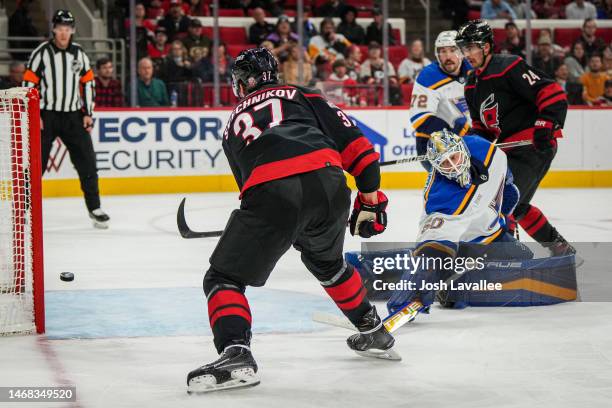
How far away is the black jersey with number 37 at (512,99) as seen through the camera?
200 inches

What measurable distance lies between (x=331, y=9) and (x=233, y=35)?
126 cm

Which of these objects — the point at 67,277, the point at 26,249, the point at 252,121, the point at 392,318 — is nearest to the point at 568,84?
the point at 67,277

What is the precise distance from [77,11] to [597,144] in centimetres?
526

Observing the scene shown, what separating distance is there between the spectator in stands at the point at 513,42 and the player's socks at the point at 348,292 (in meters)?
7.33

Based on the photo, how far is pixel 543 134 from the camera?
5.04 meters

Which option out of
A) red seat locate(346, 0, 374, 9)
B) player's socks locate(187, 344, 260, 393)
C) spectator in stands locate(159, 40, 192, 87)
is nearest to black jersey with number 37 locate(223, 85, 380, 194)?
player's socks locate(187, 344, 260, 393)

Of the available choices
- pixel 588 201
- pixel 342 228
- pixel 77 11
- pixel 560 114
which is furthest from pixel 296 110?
pixel 77 11

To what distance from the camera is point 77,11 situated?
10812 mm

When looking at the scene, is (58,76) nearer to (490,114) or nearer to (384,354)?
(490,114)

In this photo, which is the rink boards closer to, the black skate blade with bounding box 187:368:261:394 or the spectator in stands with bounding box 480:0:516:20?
the spectator in stands with bounding box 480:0:516:20

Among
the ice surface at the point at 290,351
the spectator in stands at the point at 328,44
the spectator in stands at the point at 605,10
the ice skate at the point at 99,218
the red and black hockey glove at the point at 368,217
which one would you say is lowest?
the ice skate at the point at 99,218

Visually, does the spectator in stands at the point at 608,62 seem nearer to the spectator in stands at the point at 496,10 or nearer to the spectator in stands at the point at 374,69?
the spectator in stands at the point at 496,10

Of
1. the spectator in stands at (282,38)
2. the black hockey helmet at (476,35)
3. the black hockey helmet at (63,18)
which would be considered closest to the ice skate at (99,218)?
the black hockey helmet at (63,18)

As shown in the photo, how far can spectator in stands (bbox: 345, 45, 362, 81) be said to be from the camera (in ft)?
33.4
